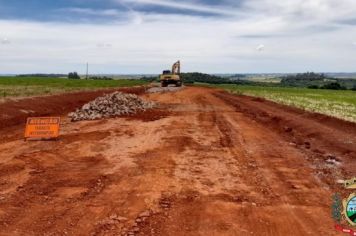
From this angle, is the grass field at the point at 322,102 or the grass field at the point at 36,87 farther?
the grass field at the point at 36,87

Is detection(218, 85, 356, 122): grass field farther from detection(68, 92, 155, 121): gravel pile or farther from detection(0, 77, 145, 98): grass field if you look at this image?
detection(0, 77, 145, 98): grass field

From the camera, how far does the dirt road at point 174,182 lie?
7008 millimetres

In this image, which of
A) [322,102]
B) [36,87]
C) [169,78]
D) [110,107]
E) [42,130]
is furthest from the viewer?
[169,78]

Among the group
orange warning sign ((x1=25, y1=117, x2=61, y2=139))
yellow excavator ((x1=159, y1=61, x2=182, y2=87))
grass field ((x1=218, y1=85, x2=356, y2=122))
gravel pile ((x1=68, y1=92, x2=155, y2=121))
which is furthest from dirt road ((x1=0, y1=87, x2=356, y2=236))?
yellow excavator ((x1=159, y1=61, x2=182, y2=87))

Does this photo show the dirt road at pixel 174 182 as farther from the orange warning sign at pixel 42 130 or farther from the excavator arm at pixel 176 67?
the excavator arm at pixel 176 67

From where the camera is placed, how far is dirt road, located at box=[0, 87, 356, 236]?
276 inches

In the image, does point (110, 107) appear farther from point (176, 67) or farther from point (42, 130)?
point (176, 67)

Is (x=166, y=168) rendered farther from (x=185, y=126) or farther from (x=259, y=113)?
(x=259, y=113)

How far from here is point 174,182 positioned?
375 inches

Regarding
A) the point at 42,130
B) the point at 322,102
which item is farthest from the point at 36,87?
the point at 42,130

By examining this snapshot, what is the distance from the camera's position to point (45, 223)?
22.8ft

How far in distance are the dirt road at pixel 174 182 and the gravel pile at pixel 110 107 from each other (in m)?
5.46

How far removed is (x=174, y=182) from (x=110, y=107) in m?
15.7

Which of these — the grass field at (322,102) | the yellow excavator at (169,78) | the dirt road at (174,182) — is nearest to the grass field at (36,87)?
the yellow excavator at (169,78)
